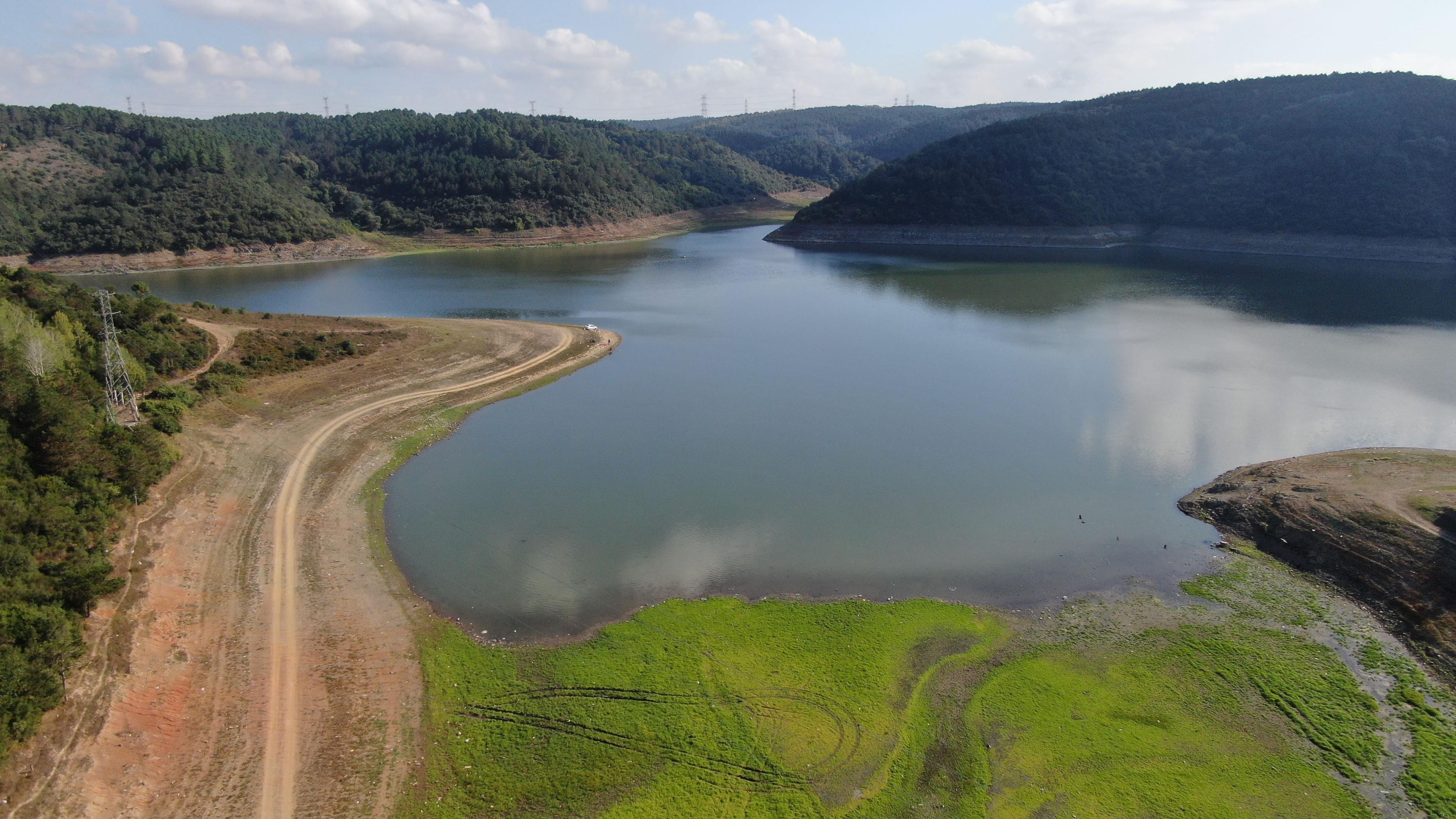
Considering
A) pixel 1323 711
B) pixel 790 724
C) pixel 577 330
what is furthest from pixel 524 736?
pixel 577 330

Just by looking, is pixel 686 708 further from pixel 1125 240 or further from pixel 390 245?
pixel 1125 240

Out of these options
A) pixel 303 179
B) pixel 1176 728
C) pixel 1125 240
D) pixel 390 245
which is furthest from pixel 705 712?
pixel 303 179

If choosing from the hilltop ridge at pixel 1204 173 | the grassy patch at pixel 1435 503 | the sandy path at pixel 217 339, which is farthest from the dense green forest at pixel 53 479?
the hilltop ridge at pixel 1204 173

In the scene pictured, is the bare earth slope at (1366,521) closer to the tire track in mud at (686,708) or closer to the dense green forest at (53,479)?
the tire track in mud at (686,708)

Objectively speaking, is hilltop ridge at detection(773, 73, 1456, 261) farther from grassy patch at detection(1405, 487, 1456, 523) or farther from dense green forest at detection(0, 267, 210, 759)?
dense green forest at detection(0, 267, 210, 759)

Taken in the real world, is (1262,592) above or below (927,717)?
above

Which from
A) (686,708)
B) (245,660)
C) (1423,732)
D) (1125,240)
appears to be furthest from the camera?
(1125,240)

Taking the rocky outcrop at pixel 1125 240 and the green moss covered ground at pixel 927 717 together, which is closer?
the green moss covered ground at pixel 927 717
